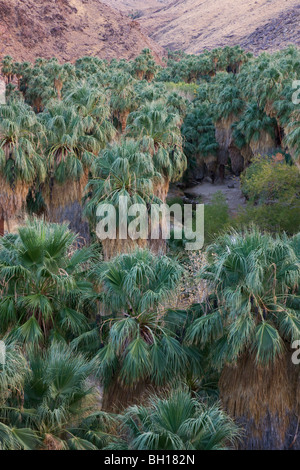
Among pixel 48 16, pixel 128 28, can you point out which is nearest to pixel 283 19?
pixel 128 28

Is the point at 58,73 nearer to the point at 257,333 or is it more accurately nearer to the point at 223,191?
the point at 223,191

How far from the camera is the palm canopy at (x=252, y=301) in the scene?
31.1 feet

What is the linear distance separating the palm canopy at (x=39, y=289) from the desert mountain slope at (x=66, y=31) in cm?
8556

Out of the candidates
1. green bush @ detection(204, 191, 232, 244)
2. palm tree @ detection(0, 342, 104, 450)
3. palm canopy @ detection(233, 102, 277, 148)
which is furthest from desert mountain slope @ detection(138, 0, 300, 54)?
palm tree @ detection(0, 342, 104, 450)

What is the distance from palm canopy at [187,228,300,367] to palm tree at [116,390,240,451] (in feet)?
5.51

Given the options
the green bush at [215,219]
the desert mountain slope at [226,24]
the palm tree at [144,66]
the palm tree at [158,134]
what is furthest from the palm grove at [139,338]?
the desert mountain slope at [226,24]

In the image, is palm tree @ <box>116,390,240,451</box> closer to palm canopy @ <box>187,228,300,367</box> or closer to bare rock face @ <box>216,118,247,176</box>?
palm canopy @ <box>187,228,300,367</box>

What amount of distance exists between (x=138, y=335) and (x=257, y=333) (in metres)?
2.63

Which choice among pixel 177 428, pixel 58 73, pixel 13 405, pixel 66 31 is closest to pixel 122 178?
pixel 13 405

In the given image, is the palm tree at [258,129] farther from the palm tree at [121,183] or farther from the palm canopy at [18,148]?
the palm tree at [121,183]

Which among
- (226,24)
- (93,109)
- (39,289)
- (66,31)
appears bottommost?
(39,289)

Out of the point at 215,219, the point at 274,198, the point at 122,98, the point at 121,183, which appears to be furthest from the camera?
the point at 122,98

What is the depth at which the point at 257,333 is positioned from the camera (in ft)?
31.0

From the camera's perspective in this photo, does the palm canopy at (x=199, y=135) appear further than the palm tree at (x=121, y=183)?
Yes
